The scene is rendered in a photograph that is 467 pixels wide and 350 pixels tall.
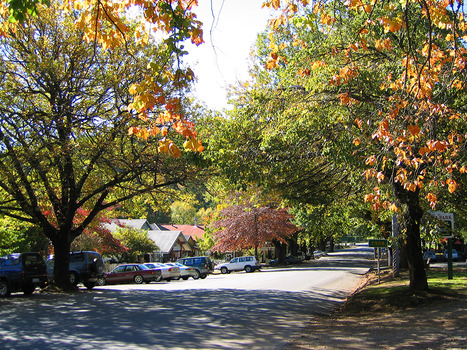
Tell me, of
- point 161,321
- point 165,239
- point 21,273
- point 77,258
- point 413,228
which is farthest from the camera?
point 165,239

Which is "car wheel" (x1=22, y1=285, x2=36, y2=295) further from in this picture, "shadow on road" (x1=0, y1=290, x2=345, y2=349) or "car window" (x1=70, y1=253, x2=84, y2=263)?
"car window" (x1=70, y1=253, x2=84, y2=263)

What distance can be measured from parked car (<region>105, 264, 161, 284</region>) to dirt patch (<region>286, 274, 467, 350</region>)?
1888 cm

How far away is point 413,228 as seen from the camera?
519 inches

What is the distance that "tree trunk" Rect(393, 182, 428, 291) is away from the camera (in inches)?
496

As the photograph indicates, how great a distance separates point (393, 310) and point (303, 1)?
330 inches

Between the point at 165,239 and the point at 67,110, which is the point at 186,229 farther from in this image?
the point at 67,110

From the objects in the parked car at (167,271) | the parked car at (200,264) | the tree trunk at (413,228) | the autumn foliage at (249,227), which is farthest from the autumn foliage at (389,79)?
the autumn foliage at (249,227)

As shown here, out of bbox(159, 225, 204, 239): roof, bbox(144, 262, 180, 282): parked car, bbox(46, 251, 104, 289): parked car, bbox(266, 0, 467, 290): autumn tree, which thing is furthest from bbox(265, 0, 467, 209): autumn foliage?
bbox(159, 225, 204, 239): roof

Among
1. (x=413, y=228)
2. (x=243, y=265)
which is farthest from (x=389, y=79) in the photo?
(x=243, y=265)

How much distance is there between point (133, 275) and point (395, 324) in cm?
2318

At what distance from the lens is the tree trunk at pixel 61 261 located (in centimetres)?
1969

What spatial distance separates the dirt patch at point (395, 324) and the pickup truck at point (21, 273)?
41.0 ft

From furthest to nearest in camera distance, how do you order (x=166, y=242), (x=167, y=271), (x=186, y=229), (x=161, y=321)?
(x=186, y=229) → (x=166, y=242) → (x=167, y=271) → (x=161, y=321)

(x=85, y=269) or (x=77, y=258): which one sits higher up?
(x=77, y=258)
